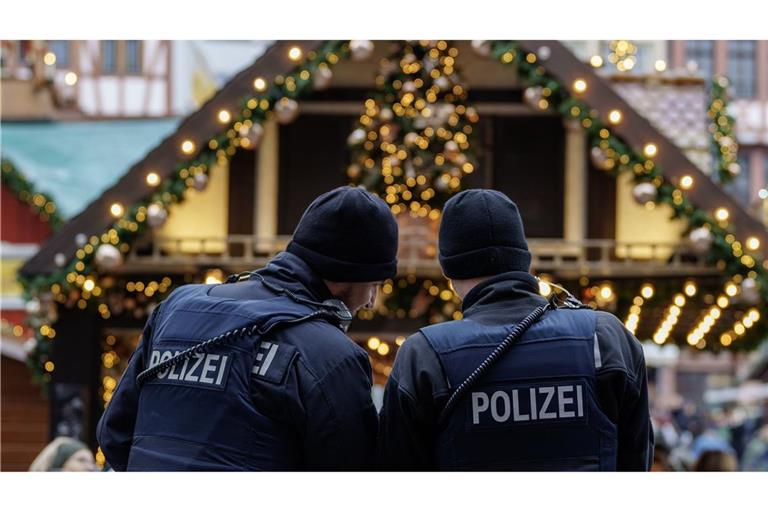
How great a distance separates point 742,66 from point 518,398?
36.6 meters

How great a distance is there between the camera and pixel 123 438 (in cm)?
347

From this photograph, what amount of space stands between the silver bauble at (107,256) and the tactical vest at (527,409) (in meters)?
6.78

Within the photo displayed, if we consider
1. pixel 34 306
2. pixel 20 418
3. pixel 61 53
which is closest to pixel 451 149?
pixel 34 306

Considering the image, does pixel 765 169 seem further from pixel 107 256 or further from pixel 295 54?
pixel 107 256

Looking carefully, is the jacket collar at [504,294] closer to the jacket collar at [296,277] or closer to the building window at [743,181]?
the jacket collar at [296,277]

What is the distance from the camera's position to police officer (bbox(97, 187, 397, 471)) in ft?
10.3

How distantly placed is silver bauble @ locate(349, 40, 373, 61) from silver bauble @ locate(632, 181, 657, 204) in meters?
2.36

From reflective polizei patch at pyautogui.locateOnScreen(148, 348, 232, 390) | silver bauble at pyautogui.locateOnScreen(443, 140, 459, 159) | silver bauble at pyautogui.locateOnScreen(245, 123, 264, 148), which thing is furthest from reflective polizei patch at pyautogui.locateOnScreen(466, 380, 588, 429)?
silver bauble at pyautogui.locateOnScreen(443, 140, 459, 159)

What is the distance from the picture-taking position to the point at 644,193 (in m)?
9.72

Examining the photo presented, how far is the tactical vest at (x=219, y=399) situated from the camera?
314 centimetres

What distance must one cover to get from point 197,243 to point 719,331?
584 centimetres

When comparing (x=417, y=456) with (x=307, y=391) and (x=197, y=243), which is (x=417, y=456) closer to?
(x=307, y=391)
